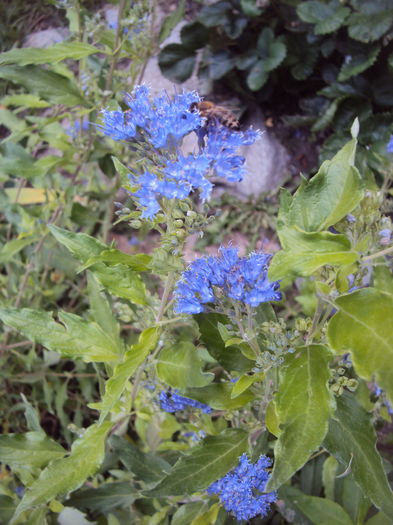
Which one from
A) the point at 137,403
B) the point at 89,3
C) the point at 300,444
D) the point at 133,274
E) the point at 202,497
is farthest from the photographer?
the point at 89,3

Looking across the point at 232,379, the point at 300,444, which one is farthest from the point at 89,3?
the point at 300,444

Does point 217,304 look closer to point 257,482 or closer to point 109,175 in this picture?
point 257,482

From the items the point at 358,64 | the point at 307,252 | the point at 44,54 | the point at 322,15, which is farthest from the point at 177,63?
the point at 307,252

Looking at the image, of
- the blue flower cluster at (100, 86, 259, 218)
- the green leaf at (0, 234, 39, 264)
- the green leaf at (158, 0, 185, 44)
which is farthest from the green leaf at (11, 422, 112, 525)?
the green leaf at (158, 0, 185, 44)

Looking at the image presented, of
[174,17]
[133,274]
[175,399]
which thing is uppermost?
[174,17]

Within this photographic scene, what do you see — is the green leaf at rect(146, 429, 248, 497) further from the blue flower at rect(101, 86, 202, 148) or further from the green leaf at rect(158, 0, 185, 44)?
the green leaf at rect(158, 0, 185, 44)

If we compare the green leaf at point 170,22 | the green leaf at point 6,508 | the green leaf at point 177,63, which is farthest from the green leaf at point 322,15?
the green leaf at point 6,508
